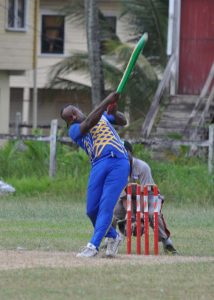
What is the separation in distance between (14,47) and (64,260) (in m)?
26.5

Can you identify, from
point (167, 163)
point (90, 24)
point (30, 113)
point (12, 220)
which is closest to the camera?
point (12, 220)

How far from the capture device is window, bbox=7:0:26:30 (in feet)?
130

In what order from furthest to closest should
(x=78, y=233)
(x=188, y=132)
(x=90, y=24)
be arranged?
(x=90, y=24)
(x=188, y=132)
(x=78, y=233)

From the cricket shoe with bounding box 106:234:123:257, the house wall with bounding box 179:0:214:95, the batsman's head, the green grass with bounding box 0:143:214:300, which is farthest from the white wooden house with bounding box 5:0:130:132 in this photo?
the cricket shoe with bounding box 106:234:123:257

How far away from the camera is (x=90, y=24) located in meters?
32.7

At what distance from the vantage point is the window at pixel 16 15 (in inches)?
1565

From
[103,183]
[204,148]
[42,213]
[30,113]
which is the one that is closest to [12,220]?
[42,213]

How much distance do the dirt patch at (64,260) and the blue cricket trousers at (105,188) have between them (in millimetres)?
359

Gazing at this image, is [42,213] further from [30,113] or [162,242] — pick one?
[30,113]

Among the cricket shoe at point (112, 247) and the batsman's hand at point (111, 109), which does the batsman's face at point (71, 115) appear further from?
the cricket shoe at point (112, 247)

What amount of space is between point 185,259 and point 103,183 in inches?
49.5

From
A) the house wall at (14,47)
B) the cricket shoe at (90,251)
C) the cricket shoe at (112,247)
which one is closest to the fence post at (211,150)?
the cricket shoe at (112,247)

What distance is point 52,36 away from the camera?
48125mm

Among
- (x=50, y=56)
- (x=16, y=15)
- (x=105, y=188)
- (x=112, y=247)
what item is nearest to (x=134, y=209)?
(x=112, y=247)
